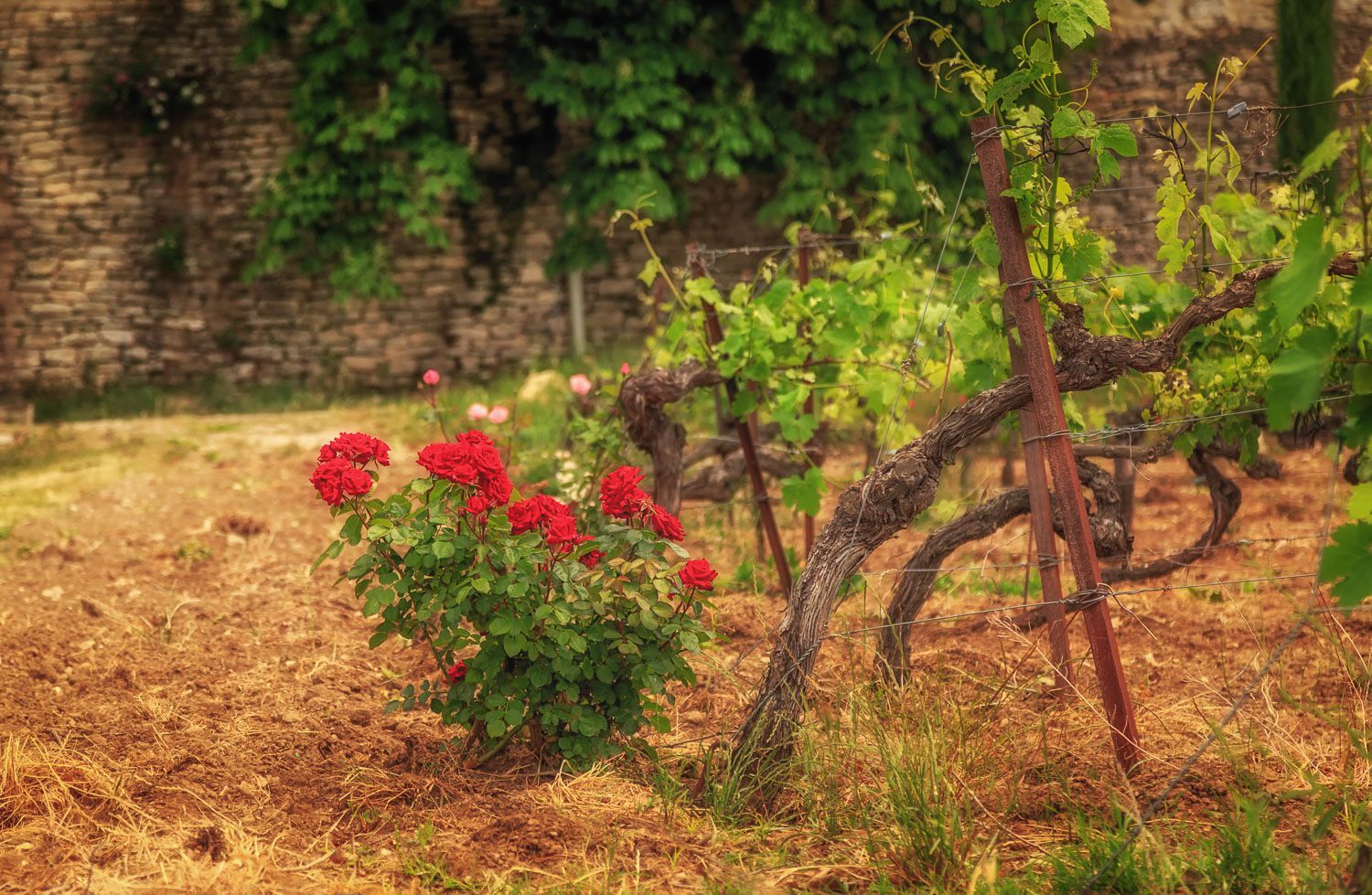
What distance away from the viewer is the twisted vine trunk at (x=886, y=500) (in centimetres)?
223

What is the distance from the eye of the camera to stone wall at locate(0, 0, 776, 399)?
8.43 m

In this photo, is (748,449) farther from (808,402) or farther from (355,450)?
(355,450)

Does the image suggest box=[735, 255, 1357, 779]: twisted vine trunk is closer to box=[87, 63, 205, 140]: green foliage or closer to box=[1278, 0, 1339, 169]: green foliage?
Answer: box=[1278, 0, 1339, 169]: green foliage

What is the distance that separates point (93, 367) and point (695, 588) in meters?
8.23

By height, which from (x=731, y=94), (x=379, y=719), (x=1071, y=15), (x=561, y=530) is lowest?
(x=379, y=719)

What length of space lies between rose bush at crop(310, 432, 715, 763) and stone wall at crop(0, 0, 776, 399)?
257 inches

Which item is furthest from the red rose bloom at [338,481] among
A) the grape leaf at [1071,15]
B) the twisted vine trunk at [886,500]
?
the grape leaf at [1071,15]

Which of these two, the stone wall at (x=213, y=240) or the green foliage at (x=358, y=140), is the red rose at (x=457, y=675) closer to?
the green foliage at (x=358, y=140)

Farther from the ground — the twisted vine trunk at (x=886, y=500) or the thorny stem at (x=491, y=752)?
the twisted vine trunk at (x=886, y=500)

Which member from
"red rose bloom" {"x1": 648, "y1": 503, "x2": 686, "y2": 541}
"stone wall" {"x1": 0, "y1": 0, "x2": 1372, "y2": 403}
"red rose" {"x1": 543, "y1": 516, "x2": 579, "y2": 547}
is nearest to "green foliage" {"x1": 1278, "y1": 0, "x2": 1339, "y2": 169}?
"stone wall" {"x1": 0, "y1": 0, "x2": 1372, "y2": 403}

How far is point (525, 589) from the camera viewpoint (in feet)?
6.91

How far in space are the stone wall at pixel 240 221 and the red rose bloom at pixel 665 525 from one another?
650cm

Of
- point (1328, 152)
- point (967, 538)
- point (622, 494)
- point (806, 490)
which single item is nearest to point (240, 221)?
point (806, 490)

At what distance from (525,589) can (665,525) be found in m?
0.35
